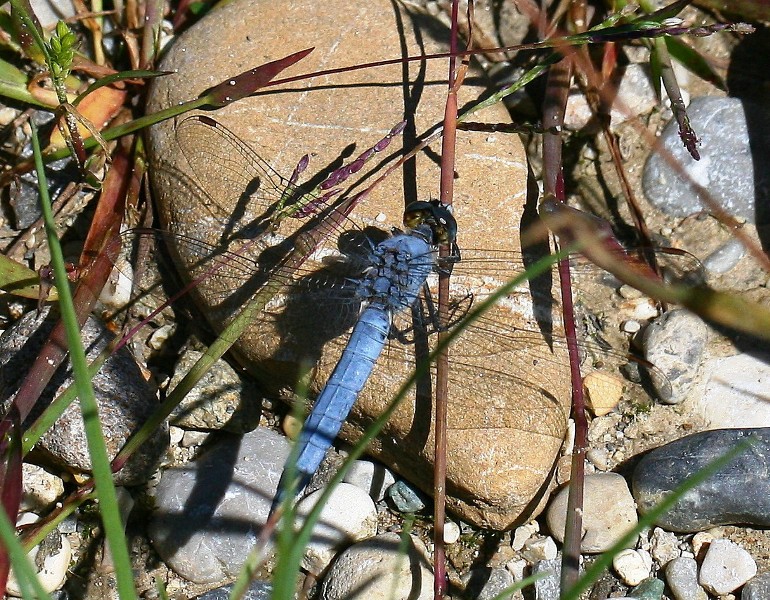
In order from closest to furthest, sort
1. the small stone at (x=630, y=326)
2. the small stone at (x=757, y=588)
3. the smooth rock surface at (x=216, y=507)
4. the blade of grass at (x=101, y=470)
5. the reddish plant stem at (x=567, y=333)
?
the blade of grass at (x=101, y=470) < the reddish plant stem at (x=567, y=333) < the small stone at (x=757, y=588) < the smooth rock surface at (x=216, y=507) < the small stone at (x=630, y=326)

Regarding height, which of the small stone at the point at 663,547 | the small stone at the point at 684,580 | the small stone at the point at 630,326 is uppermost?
the small stone at the point at 630,326

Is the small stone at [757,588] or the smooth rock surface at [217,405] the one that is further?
the smooth rock surface at [217,405]

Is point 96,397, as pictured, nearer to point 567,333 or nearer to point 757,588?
point 567,333

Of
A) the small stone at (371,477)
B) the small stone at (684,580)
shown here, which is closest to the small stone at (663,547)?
the small stone at (684,580)

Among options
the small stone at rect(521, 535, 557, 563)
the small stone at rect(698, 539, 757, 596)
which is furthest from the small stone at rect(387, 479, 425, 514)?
the small stone at rect(698, 539, 757, 596)

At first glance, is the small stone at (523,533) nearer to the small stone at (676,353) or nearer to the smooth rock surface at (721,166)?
the small stone at (676,353)

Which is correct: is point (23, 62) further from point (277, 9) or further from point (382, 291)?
point (382, 291)

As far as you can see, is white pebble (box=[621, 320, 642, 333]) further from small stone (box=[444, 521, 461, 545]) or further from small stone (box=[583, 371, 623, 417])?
small stone (box=[444, 521, 461, 545])
